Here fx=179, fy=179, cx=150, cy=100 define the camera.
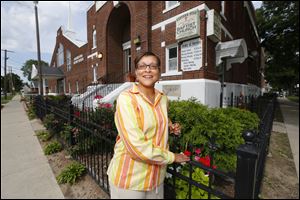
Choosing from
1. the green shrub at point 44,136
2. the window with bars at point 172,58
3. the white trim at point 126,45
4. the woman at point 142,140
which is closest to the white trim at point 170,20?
the window with bars at point 172,58

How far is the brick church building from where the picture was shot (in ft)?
25.3

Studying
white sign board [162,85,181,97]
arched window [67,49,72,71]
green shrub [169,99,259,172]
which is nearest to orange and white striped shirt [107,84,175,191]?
green shrub [169,99,259,172]

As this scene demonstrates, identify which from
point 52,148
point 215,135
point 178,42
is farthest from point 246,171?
point 178,42

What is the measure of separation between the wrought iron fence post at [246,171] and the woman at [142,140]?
0.43 meters

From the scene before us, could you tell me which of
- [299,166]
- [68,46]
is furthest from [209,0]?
[68,46]

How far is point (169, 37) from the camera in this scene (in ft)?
29.3

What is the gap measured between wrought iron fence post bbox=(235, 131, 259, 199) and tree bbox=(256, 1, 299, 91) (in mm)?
15790

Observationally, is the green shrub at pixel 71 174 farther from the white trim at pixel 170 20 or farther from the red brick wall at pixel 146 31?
the white trim at pixel 170 20

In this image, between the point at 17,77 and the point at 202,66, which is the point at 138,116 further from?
the point at 17,77

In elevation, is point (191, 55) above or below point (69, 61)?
below

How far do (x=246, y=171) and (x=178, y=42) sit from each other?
7.91 m

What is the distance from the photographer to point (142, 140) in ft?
4.32

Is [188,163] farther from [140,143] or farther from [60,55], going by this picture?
[60,55]

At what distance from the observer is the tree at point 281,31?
13.2 metres
